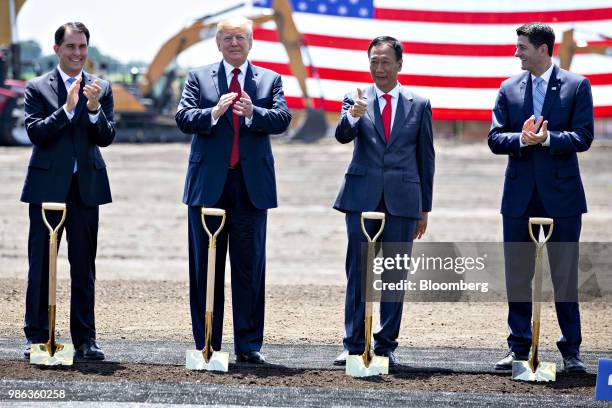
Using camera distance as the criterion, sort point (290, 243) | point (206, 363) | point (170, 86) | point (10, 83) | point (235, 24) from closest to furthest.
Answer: point (206, 363) → point (235, 24) → point (290, 243) → point (10, 83) → point (170, 86)

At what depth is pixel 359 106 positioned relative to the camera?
21.9ft

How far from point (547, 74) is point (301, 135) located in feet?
82.2

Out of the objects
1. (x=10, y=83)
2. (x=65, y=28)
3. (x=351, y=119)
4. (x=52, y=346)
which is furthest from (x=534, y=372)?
(x=10, y=83)

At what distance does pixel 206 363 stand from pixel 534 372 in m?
1.84

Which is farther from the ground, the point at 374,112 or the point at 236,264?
the point at 374,112

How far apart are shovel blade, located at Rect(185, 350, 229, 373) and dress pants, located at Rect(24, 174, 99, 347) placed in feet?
2.52

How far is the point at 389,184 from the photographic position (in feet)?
22.6

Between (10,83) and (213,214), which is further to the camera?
(10,83)

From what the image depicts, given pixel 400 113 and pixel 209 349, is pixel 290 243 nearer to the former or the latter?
pixel 400 113

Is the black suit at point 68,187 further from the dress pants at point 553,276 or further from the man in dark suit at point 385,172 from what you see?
the dress pants at point 553,276

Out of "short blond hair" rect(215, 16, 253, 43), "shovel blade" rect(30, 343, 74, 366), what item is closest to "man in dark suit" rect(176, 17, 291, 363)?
"short blond hair" rect(215, 16, 253, 43)

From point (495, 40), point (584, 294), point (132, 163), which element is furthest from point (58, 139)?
point (132, 163)

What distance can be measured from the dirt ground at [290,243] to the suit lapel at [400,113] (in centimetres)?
176
